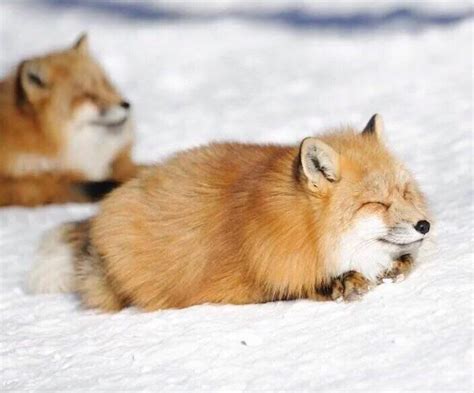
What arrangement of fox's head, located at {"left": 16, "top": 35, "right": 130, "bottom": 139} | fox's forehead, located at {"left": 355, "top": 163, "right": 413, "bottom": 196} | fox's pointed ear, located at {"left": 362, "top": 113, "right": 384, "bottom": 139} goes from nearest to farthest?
fox's forehead, located at {"left": 355, "top": 163, "right": 413, "bottom": 196} → fox's pointed ear, located at {"left": 362, "top": 113, "right": 384, "bottom": 139} → fox's head, located at {"left": 16, "top": 35, "right": 130, "bottom": 139}

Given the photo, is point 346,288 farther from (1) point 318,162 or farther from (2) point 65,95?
(2) point 65,95

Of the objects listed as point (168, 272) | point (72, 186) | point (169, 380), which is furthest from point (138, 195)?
point (72, 186)

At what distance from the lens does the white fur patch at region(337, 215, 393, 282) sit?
181 inches

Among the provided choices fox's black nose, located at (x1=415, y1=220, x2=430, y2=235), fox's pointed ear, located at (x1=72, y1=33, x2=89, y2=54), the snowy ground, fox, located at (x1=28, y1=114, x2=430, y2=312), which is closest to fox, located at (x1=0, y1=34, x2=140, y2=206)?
fox's pointed ear, located at (x1=72, y1=33, x2=89, y2=54)

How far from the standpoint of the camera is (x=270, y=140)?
829 centimetres

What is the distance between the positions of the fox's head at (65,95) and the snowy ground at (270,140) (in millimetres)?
618

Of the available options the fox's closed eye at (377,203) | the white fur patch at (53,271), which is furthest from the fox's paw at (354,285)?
the white fur patch at (53,271)

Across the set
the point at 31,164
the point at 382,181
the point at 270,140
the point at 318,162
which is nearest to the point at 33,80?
the point at 31,164

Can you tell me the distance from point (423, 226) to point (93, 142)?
4411 millimetres

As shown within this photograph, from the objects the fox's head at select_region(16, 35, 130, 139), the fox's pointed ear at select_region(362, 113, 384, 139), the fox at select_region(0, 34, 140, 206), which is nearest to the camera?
the fox's pointed ear at select_region(362, 113, 384, 139)

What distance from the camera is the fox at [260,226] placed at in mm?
4633

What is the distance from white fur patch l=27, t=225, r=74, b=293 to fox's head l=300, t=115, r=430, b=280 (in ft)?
5.67

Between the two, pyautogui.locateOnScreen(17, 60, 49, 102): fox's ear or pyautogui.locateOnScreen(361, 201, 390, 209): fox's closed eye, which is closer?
pyautogui.locateOnScreen(361, 201, 390, 209): fox's closed eye

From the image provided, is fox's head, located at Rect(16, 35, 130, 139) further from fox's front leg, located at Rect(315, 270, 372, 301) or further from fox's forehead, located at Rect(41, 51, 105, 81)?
fox's front leg, located at Rect(315, 270, 372, 301)
